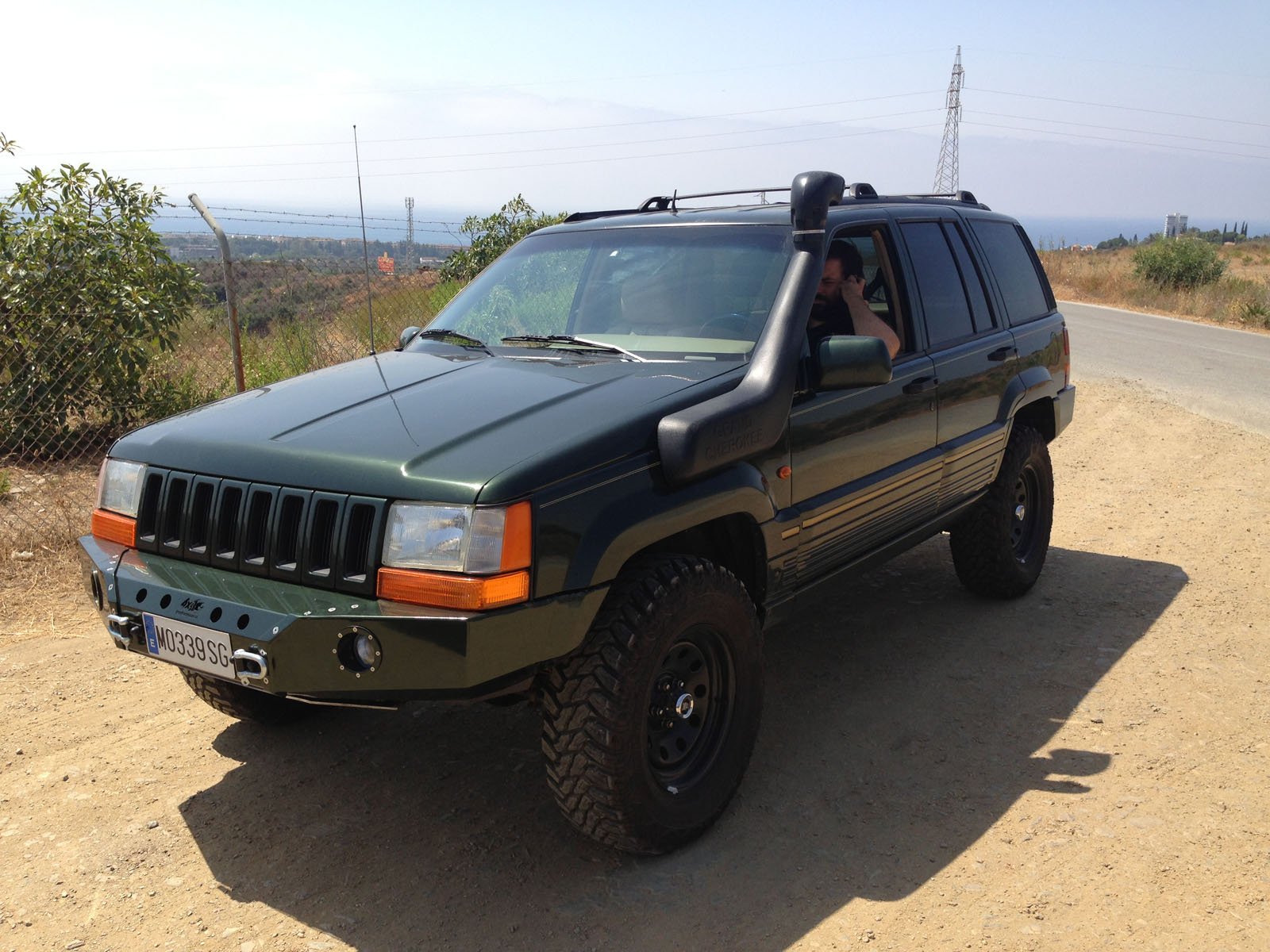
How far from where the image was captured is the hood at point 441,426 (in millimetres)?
2803

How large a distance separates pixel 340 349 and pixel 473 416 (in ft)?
23.0

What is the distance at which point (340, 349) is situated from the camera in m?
9.73

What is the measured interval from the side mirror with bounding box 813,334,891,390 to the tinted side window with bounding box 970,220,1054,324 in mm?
1928

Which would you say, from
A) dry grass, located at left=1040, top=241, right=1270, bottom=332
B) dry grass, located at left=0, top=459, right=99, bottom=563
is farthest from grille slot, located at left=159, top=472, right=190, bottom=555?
dry grass, located at left=1040, top=241, right=1270, bottom=332

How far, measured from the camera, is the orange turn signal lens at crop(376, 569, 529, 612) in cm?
268

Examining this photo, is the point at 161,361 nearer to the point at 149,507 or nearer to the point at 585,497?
the point at 149,507

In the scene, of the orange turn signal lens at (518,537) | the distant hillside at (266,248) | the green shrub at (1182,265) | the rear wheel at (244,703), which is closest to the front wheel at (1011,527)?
the orange turn signal lens at (518,537)

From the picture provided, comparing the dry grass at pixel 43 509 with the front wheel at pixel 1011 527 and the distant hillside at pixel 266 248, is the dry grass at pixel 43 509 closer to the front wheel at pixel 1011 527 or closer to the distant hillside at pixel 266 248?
the distant hillside at pixel 266 248

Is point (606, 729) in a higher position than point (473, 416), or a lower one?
lower

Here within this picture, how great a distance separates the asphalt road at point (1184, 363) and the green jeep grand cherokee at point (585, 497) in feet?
25.1

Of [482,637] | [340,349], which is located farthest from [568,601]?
[340,349]

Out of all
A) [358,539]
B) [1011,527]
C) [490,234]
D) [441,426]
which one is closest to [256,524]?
[358,539]

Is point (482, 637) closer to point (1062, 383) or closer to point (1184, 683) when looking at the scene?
point (1184, 683)

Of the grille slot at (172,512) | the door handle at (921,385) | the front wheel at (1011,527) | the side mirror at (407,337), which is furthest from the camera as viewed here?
the front wheel at (1011,527)
